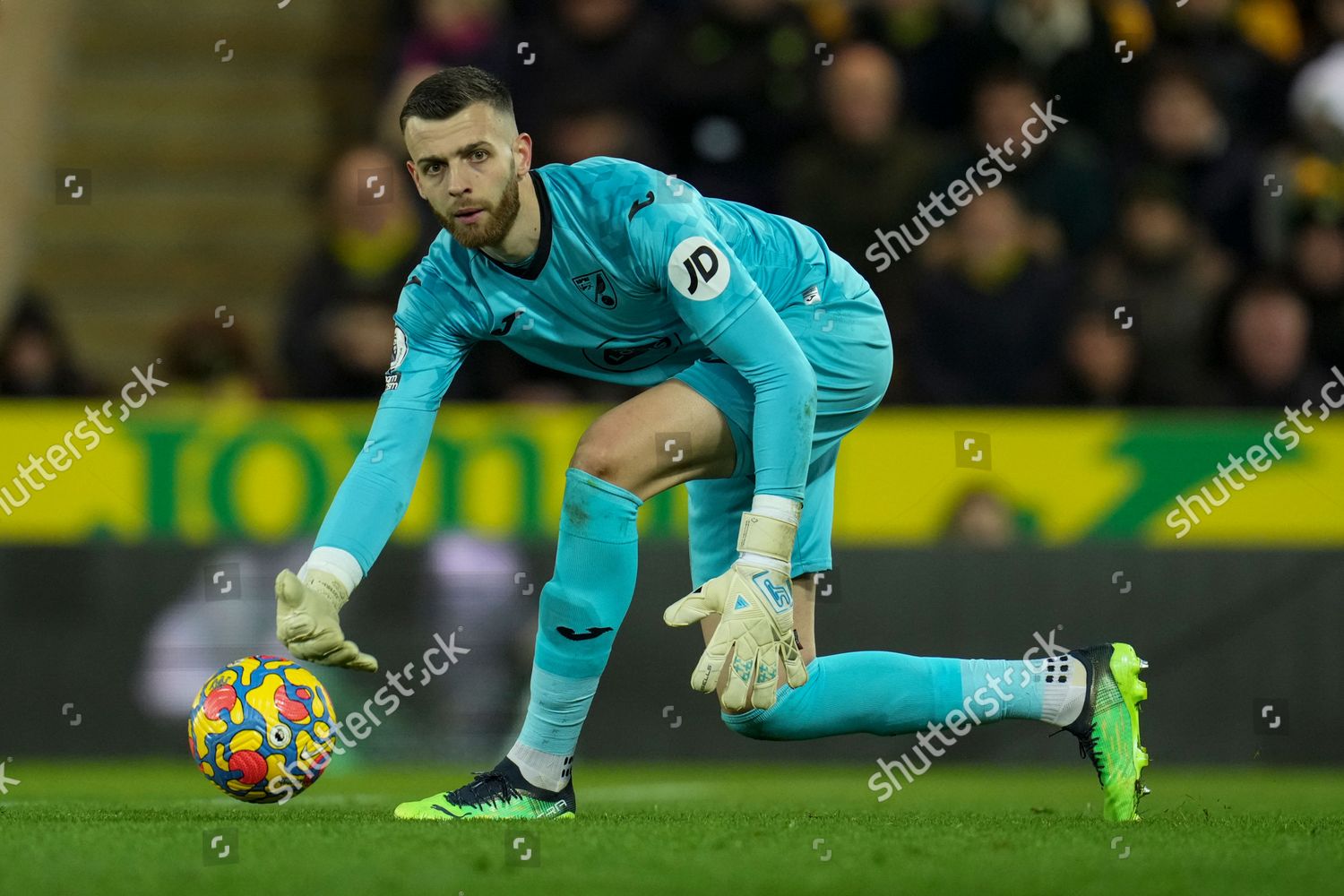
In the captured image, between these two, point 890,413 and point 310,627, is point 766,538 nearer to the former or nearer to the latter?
point 310,627

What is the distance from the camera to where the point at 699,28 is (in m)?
9.55

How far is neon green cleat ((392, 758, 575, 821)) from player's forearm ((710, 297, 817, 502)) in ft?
3.37

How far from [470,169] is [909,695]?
5.86ft

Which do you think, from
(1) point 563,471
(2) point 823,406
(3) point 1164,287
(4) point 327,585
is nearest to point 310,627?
(4) point 327,585

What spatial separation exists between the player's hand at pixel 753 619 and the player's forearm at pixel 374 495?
0.87 m

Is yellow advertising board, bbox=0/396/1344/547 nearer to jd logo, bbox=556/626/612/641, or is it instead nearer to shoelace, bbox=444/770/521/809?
shoelace, bbox=444/770/521/809

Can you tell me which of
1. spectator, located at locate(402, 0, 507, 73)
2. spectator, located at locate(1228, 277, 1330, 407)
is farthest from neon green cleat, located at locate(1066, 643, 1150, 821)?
spectator, located at locate(402, 0, 507, 73)

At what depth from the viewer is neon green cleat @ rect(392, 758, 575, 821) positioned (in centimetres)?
492

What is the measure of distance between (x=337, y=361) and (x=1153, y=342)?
3.72 metres

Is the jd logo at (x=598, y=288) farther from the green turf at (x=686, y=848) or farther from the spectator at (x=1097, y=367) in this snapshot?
the spectator at (x=1097, y=367)

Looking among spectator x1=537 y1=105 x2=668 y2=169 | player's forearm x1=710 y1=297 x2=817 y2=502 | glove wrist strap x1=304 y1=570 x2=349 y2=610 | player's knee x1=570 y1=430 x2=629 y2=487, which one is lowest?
glove wrist strap x1=304 y1=570 x2=349 y2=610

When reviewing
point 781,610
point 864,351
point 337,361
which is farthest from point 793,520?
point 337,361

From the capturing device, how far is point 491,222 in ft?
15.6

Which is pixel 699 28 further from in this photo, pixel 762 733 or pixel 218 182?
pixel 762 733
